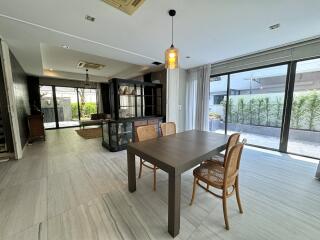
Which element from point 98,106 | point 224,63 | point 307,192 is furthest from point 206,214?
point 98,106

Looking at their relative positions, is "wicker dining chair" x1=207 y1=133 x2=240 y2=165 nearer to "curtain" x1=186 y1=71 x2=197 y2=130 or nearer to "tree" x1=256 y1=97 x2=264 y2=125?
"tree" x1=256 y1=97 x2=264 y2=125

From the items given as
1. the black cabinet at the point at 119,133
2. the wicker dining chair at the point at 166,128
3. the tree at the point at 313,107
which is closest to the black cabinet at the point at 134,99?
the black cabinet at the point at 119,133

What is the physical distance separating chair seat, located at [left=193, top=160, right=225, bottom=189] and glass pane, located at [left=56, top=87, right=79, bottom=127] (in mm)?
7627

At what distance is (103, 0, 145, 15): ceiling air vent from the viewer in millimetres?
1606

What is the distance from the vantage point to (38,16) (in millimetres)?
1885

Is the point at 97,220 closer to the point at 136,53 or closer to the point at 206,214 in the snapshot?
the point at 206,214

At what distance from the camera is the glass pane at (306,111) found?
9.75 ft

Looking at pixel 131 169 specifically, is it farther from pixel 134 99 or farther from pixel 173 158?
pixel 134 99

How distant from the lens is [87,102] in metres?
7.95

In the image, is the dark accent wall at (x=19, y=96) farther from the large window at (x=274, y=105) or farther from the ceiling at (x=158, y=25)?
the large window at (x=274, y=105)

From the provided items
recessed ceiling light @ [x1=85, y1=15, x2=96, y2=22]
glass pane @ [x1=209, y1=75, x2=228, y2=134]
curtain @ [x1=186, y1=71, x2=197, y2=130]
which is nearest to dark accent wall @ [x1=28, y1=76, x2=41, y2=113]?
recessed ceiling light @ [x1=85, y1=15, x2=96, y2=22]

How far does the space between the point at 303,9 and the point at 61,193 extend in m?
4.12

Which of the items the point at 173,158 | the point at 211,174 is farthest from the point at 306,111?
the point at 173,158

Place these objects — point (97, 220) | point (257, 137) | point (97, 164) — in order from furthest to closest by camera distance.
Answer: point (257, 137)
point (97, 164)
point (97, 220)
